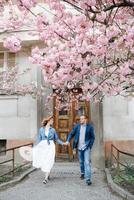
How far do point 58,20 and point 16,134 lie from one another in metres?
8.08

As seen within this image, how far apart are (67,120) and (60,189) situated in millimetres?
5593

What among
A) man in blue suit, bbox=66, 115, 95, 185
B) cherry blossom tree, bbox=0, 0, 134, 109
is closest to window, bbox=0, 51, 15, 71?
man in blue suit, bbox=66, 115, 95, 185

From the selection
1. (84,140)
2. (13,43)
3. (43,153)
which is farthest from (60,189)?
(13,43)

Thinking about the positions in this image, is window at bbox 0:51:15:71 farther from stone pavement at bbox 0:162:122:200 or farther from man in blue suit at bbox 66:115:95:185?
man in blue suit at bbox 66:115:95:185

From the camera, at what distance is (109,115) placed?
14562mm

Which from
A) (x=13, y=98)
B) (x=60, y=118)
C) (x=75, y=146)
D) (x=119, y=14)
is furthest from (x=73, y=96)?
(x=119, y=14)

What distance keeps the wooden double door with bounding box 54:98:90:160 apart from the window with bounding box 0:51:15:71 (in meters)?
2.33

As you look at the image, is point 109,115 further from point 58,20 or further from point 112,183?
point 58,20

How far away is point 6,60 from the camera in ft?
52.0

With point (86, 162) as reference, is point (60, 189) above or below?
below

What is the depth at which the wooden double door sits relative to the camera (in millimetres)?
15203

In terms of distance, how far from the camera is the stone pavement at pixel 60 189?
9.15 metres

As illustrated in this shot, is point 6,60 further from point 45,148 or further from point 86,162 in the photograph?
point 86,162

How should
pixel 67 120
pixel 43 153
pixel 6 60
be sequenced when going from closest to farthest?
pixel 43 153 < pixel 67 120 < pixel 6 60
